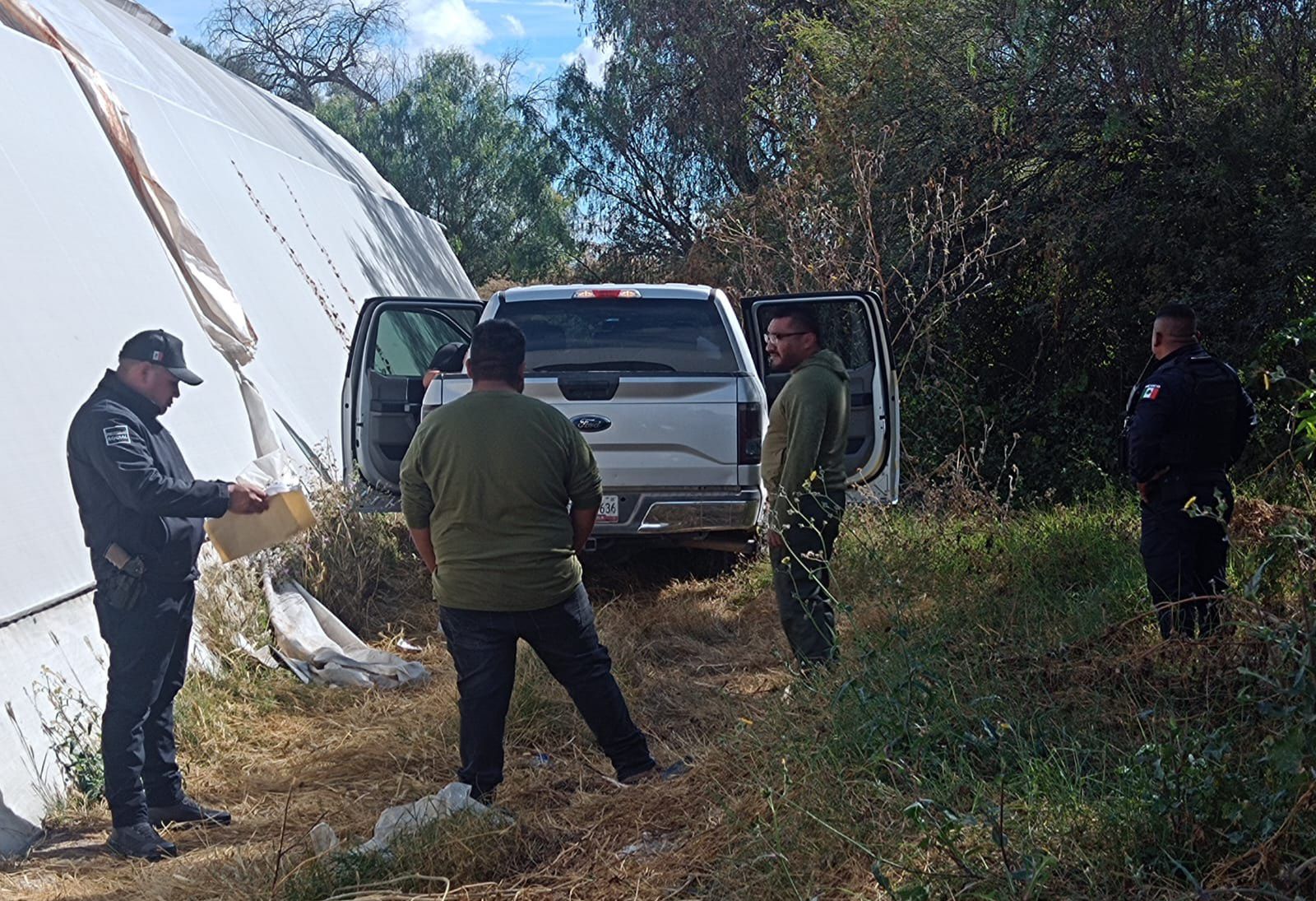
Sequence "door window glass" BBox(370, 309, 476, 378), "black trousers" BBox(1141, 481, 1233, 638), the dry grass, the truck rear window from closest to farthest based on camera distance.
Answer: the dry grass
"black trousers" BBox(1141, 481, 1233, 638)
the truck rear window
"door window glass" BBox(370, 309, 476, 378)

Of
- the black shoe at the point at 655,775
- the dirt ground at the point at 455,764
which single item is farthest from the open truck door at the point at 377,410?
the black shoe at the point at 655,775

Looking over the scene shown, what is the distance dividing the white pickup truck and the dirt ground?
0.66 m

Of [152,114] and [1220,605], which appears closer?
[1220,605]

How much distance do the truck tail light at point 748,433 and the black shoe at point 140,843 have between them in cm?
353

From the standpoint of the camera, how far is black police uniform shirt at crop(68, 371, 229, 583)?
4.54 m

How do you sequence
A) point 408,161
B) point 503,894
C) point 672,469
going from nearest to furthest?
point 503,894 → point 672,469 → point 408,161

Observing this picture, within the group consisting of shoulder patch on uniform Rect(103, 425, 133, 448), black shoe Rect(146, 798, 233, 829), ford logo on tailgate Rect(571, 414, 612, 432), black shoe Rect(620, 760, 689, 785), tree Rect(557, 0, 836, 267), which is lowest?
black shoe Rect(146, 798, 233, 829)

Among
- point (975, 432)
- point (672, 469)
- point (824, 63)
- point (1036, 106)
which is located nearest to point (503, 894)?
point (672, 469)

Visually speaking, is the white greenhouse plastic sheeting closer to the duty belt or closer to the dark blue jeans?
the duty belt

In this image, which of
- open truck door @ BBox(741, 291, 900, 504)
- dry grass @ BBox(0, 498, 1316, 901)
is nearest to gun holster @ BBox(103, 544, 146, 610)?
dry grass @ BBox(0, 498, 1316, 901)

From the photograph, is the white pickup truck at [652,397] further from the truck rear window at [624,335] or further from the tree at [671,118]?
the tree at [671,118]

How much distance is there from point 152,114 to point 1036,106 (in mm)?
6892

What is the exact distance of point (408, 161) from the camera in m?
29.4

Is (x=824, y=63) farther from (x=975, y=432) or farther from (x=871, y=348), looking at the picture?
(x=871, y=348)
